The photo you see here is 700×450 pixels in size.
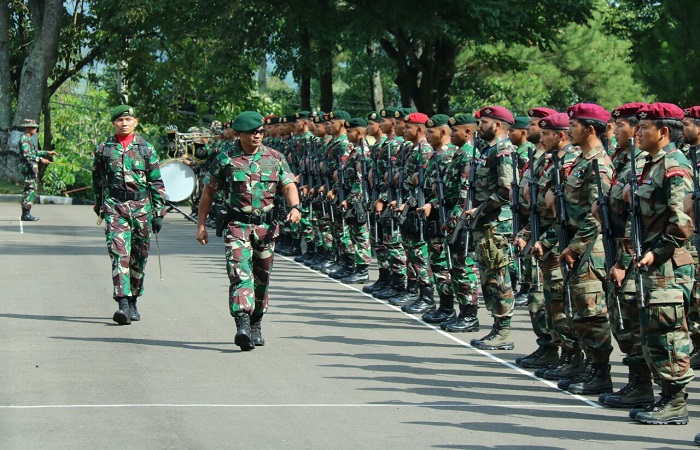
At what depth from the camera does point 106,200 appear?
42.2 feet

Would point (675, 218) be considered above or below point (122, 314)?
above

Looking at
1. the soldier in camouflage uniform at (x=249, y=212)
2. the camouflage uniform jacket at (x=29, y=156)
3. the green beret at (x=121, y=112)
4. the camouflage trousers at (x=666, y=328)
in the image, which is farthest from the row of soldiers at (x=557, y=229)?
the camouflage uniform jacket at (x=29, y=156)

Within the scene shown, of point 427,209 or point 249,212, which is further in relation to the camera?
point 427,209

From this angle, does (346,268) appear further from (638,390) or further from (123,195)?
(638,390)

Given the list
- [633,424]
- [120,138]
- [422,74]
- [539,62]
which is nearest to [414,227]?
[120,138]

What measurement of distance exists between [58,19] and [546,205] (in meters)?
31.7

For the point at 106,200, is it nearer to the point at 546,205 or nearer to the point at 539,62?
the point at 546,205

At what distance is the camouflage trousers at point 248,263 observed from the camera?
11.1m

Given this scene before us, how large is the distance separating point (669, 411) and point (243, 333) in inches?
155

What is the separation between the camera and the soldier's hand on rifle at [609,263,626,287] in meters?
8.61

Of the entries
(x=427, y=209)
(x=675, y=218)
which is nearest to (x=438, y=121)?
(x=427, y=209)

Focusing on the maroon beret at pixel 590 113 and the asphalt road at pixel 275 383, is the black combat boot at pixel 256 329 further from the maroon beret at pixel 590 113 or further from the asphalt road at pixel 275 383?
the maroon beret at pixel 590 113

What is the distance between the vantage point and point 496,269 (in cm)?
1145

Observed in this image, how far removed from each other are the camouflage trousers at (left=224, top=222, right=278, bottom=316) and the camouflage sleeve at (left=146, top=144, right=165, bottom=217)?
5.94ft
